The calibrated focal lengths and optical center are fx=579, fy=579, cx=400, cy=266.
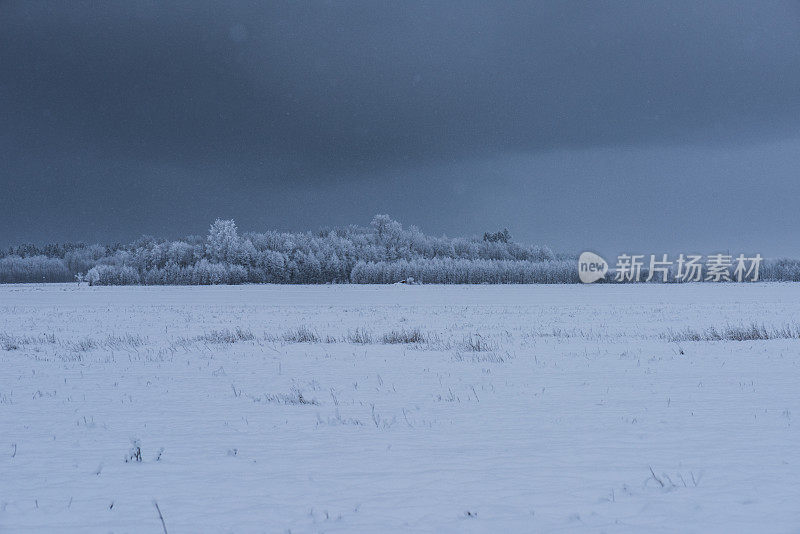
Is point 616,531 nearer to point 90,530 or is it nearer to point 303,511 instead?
point 303,511

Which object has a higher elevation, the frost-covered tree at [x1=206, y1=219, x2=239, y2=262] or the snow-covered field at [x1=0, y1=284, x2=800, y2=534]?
the frost-covered tree at [x1=206, y1=219, x2=239, y2=262]

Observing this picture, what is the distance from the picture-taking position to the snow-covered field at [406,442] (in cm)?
549

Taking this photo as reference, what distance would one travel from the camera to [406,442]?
8.05 meters

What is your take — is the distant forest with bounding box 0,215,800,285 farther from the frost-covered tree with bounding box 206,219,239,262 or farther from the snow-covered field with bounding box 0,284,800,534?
the snow-covered field with bounding box 0,284,800,534

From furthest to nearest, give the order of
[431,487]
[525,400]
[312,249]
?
[312,249] < [525,400] < [431,487]

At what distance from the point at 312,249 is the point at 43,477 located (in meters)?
157

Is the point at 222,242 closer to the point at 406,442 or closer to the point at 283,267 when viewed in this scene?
the point at 283,267

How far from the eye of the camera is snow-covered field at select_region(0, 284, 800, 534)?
549 cm

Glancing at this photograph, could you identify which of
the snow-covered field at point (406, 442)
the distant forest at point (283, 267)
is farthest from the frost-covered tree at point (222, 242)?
the snow-covered field at point (406, 442)

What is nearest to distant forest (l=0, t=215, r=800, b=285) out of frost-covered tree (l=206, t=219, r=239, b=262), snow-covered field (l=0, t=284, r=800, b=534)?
frost-covered tree (l=206, t=219, r=239, b=262)

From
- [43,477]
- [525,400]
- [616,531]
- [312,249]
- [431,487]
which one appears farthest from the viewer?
[312,249]

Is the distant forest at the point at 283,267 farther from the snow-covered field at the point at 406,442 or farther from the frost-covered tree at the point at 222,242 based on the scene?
the snow-covered field at the point at 406,442

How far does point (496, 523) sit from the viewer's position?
17.2 feet

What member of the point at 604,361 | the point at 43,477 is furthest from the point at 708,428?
the point at 43,477
